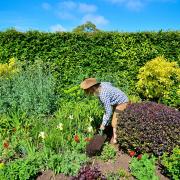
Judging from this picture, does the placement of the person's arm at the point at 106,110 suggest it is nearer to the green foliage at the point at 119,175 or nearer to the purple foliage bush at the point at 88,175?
the green foliage at the point at 119,175

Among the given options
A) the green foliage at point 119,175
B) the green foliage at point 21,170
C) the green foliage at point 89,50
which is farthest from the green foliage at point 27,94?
the green foliage at point 119,175

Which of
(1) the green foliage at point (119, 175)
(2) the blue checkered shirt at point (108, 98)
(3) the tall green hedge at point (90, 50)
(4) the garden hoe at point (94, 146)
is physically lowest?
(1) the green foliage at point (119, 175)

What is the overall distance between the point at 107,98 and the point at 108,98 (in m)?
0.02

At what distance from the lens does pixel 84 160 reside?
5.59m

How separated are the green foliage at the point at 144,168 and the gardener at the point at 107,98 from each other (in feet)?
3.18

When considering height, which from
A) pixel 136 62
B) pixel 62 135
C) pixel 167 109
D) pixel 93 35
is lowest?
pixel 62 135

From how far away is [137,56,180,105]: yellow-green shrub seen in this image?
10.2m

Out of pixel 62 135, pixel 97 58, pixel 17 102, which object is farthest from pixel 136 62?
pixel 62 135

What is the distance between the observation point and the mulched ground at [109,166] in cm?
536

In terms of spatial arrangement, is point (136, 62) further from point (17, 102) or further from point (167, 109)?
point (167, 109)

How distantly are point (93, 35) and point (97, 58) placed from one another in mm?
658

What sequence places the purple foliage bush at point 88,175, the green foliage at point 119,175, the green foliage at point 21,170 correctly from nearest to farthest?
the purple foliage bush at point 88,175 → the green foliage at point 21,170 → the green foliage at point 119,175

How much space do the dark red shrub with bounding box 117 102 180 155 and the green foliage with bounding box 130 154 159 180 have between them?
0.98 feet

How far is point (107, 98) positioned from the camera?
6.30m
